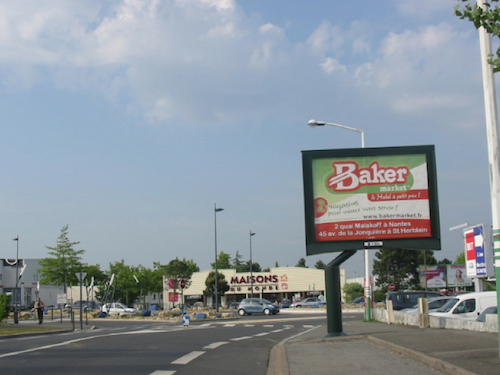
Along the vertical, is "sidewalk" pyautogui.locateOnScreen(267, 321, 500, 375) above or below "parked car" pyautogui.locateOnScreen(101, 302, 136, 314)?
above

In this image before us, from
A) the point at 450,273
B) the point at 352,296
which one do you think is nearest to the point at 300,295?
the point at 352,296

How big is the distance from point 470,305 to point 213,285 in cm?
8125

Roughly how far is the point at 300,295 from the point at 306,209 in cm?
9055

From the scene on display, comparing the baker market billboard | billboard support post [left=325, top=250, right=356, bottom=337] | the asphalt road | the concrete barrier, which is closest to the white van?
A: the concrete barrier

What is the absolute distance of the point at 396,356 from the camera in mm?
11523

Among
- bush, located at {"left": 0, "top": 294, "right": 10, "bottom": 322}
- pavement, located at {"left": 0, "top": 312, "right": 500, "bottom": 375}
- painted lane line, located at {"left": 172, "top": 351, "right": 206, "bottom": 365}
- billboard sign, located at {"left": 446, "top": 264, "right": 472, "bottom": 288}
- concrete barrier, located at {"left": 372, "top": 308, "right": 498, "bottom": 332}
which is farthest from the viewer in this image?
billboard sign, located at {"left": 446, "top": 264, "right": 472, "bottom": 288}

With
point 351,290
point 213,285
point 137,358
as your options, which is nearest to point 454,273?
point 351,290

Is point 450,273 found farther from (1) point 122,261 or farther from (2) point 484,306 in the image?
(2) point 484,306

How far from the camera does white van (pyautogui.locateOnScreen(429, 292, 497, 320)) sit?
21016 millimetres

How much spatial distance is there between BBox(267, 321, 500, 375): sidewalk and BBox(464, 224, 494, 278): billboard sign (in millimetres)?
15195

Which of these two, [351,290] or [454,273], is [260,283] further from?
[454,273]

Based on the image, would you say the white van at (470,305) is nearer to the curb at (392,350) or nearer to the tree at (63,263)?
the curb at (392,350)

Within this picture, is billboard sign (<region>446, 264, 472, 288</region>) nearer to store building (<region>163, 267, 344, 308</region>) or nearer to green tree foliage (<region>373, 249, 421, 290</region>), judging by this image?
green tree foliage (<region>373, 249, 421, 290</region>)

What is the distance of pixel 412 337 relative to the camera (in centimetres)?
1459
